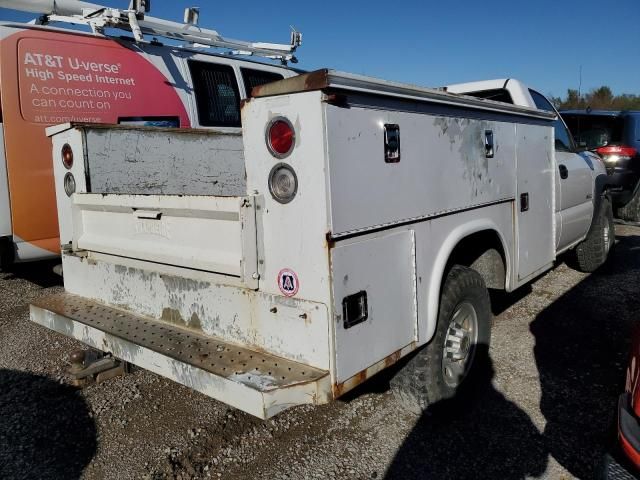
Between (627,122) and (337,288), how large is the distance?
875 centimetres

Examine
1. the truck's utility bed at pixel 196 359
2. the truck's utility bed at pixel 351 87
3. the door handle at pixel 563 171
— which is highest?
the truck's utility bed at pixel 351 87

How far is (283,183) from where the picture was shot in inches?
89.0

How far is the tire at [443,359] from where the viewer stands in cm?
295

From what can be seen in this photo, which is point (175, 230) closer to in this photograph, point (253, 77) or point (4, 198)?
point (4, 198)

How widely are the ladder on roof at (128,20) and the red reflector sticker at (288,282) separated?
4483 millimetres

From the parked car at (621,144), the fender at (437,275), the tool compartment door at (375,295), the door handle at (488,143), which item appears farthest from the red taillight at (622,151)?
the tool compartment door at (375,295)

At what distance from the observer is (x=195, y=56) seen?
663 centimetres

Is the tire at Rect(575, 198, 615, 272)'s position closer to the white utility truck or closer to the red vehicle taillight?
the white utility truck

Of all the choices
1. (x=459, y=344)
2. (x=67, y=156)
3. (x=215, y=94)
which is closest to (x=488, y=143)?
(x=459, y=344)

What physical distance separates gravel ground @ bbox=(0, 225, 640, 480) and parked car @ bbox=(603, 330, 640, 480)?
28.8 inches

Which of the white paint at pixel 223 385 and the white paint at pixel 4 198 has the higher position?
the white paint at pixel 4 198

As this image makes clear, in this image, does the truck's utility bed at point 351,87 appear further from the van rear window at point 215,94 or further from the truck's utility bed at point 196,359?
the van rear window at point 215,94

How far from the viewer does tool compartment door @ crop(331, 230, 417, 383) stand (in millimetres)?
2225

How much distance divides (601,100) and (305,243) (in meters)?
36.9
